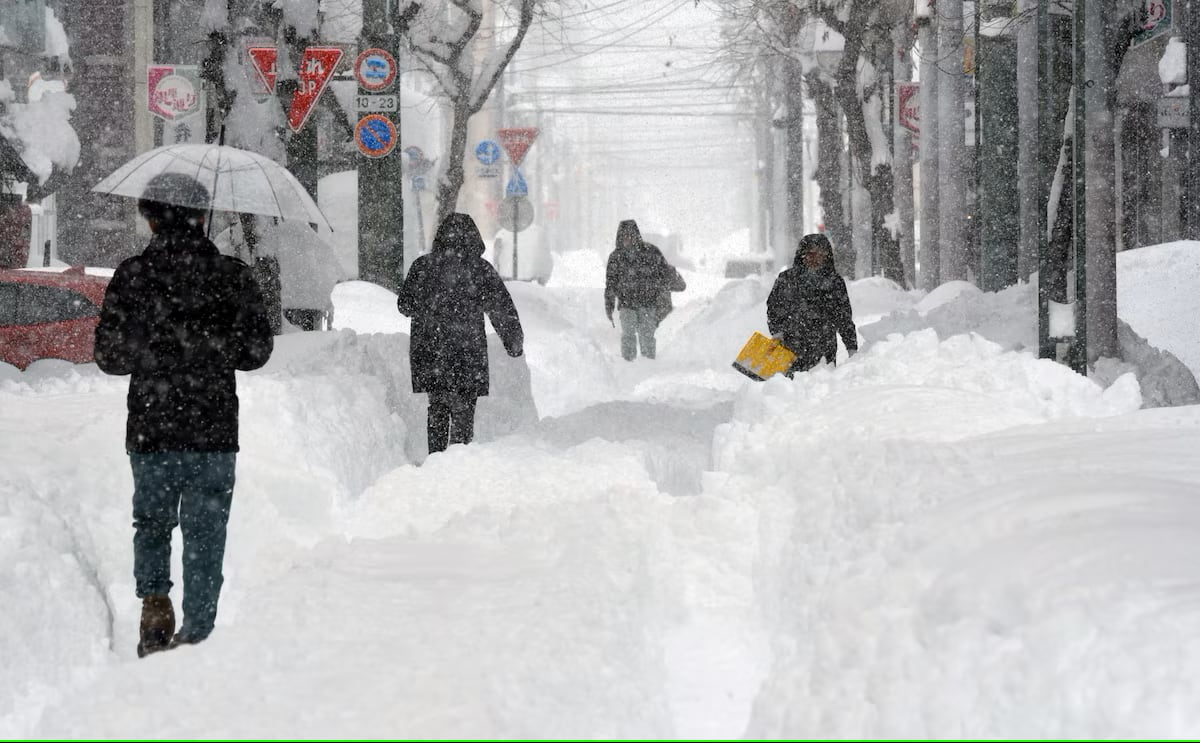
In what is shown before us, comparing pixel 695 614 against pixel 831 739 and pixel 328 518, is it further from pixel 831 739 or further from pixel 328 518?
pixel 328 518

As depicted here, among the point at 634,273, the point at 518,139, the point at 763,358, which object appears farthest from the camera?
the point at 518,139

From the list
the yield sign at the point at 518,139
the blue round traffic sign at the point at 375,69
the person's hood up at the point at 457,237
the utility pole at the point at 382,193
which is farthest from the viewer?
the yield sign at the point at 518,139

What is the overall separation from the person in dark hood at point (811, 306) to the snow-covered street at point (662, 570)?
2.44 ft

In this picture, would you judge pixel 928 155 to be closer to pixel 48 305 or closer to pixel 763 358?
pixel 763 358

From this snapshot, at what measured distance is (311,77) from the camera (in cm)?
1541

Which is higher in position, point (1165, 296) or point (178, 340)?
point (1165, 296)

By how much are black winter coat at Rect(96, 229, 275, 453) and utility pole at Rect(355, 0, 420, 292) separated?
13.6 metres

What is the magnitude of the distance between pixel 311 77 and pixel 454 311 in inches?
269

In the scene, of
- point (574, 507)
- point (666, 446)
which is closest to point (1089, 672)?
point (574, 507)

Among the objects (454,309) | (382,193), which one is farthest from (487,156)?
(454,309)

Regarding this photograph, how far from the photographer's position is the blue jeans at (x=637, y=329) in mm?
18109

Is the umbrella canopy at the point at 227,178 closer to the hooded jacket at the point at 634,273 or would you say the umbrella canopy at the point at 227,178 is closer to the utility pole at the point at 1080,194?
the utility pole at the point at 1080,194

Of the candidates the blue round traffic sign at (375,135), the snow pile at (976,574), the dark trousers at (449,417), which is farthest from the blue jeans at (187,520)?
the blue round traffic sign at (375,135)

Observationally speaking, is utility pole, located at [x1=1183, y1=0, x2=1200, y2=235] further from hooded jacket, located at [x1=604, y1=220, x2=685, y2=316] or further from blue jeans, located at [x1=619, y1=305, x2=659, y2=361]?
hooded jacket, located at [x1=604, y1=220, x2=685, y2=316]
